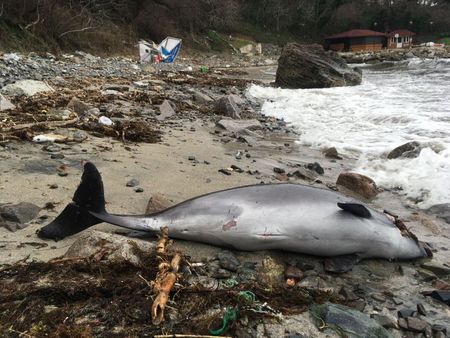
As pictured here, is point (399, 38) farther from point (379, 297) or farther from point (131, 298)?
point (131, 298)

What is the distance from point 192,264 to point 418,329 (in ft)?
4.63

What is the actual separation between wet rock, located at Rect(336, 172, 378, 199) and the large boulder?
612 inches

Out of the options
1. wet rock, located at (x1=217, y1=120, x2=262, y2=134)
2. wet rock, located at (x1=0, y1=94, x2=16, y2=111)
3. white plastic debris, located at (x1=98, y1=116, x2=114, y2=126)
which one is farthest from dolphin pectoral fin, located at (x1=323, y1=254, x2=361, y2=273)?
wet rock, located at (x1=0, y1=94, x2=16, y2=111)

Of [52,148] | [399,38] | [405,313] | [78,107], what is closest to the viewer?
[405,313]

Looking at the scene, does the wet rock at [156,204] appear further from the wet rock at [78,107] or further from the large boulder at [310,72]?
the large boulder at [310,72]

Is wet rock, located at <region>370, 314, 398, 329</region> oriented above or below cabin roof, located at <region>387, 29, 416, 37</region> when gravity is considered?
below

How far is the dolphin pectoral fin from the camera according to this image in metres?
3.00

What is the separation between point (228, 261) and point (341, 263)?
32.9 inches

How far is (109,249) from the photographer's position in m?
2.65

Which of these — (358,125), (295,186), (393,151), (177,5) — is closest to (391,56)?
(177,5)

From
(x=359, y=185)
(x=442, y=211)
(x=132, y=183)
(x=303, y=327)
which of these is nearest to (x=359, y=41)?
(x=359, y=185)

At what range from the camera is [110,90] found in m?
10.2

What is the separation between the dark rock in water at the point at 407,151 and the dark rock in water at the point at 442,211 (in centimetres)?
199

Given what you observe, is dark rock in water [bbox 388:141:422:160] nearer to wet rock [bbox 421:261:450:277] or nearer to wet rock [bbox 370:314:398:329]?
wet rock [bbox 421:261:450:277]
